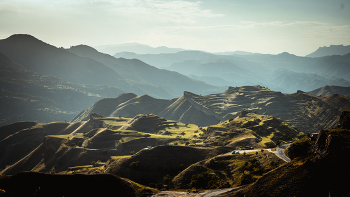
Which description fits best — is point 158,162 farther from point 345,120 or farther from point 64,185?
point 345,120

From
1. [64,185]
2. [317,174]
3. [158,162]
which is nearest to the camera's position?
[317,174]

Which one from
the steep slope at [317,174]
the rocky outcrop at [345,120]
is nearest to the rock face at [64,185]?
the steep slope at [317,174]

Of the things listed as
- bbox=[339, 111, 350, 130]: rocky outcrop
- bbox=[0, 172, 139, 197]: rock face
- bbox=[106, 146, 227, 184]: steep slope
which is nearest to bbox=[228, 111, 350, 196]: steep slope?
bbox=[339, 111, 350, 130]: rocky outcrop

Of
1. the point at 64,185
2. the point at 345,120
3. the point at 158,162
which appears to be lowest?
the point at 158,162

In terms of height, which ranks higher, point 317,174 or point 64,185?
point 317,174

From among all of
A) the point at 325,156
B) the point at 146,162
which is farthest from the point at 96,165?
the point at 325,156

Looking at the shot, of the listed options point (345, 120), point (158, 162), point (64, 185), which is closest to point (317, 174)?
point (345, 120)

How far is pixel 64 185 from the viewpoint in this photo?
72.2m

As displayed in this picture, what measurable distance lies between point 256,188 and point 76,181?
5272cm

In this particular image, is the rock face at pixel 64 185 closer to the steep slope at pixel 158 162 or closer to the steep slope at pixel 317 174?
the steep slope at pixel 158 162

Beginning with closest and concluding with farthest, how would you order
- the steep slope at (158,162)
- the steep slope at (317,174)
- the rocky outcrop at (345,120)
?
the steep slope at (317,174) → the rocky outcrop at (345,120) → the steep slope at (158,162)

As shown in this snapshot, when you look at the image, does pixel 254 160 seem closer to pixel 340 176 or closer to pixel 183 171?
pixel 183 171

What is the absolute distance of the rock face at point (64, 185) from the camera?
68.5 meters

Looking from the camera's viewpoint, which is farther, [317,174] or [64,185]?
[64,185]
